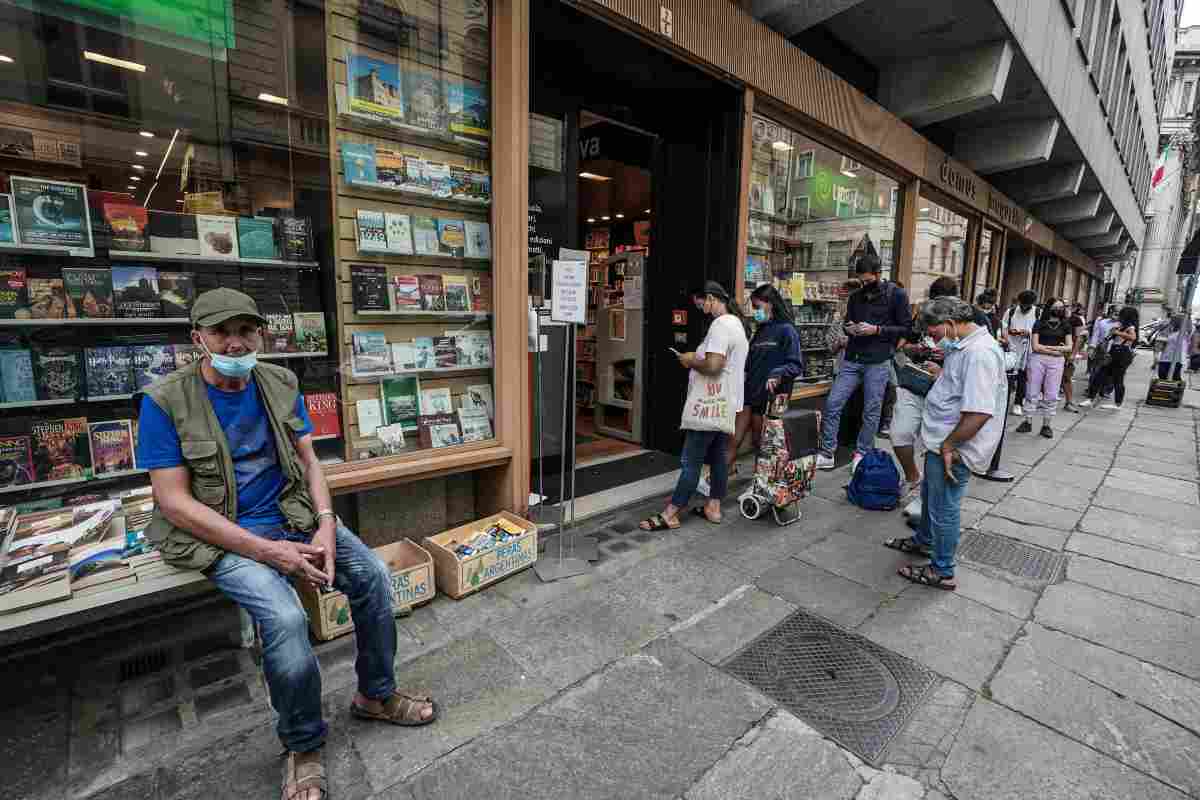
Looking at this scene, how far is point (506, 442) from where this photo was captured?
157 inches

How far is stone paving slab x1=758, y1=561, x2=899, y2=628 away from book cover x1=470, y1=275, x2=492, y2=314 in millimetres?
2693

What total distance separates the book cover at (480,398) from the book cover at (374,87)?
189 cm

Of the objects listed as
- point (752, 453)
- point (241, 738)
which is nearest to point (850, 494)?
point (752, 453)

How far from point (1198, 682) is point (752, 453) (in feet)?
12.6

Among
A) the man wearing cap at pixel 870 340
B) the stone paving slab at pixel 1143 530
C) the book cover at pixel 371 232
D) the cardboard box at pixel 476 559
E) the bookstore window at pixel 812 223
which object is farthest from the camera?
the bookstore window at pixel 812 223

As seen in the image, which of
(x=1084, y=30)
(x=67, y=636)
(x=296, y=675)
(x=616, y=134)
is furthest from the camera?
(x=1084, y=30)

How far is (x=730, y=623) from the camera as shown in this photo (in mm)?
3051

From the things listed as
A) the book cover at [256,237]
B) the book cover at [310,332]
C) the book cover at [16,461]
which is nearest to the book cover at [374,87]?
the book cover at [256,237]

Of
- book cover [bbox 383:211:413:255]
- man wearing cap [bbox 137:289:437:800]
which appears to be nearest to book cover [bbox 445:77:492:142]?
book cover [bbox 383:211:413:255]

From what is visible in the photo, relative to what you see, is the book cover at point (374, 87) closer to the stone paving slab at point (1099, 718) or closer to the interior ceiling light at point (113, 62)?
the interior ceiling light at point (113, 62)

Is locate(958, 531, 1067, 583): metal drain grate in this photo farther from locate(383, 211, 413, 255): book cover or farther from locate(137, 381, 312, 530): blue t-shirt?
locate(383, 211, 413, 255): book cover

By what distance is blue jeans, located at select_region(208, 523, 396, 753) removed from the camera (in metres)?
1.93

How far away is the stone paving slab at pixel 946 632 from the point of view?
8.95 ft

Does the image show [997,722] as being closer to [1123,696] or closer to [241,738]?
[1123,696]
